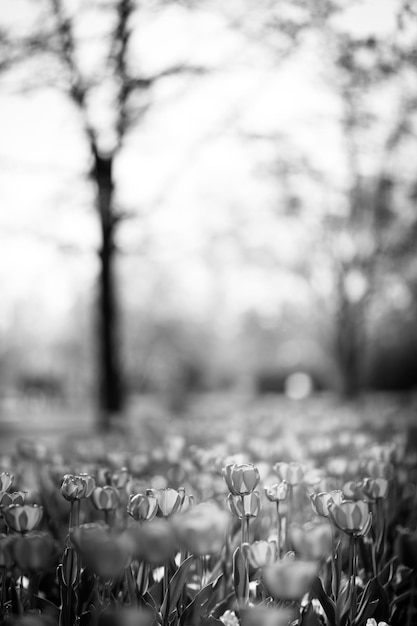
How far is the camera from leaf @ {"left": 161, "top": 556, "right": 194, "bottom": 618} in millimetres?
1643

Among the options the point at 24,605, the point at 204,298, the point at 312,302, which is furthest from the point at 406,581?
the point at 204,298

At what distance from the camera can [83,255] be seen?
8148 mm

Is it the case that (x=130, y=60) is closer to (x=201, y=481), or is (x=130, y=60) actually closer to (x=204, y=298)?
(x=201, y=481)

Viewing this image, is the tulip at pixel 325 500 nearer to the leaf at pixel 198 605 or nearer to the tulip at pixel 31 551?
the leaf at pixel 198 605

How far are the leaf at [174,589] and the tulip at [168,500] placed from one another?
0.14 meters

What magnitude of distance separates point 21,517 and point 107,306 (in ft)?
21.7

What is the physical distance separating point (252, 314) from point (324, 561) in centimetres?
1847

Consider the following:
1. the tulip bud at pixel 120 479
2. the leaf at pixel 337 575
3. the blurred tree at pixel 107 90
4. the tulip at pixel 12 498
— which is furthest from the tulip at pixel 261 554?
the blurred tree at pixel 107 90

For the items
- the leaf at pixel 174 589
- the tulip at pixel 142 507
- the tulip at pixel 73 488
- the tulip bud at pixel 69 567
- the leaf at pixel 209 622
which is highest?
the tulip at pixel 73 488

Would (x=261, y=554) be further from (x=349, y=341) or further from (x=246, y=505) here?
(x=349, y=341)

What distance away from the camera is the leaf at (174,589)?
64.7 inches

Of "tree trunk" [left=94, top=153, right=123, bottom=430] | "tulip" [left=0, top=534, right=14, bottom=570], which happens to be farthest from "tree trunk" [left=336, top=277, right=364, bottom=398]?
"tulip" [left=0, top=534, right=14, bottom=570]

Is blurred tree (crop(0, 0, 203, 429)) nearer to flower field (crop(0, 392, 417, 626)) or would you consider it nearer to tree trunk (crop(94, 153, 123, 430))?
tree trunk (crop(94, 153, 123, 430))

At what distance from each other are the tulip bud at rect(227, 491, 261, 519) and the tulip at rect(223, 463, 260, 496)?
0.07 ft
